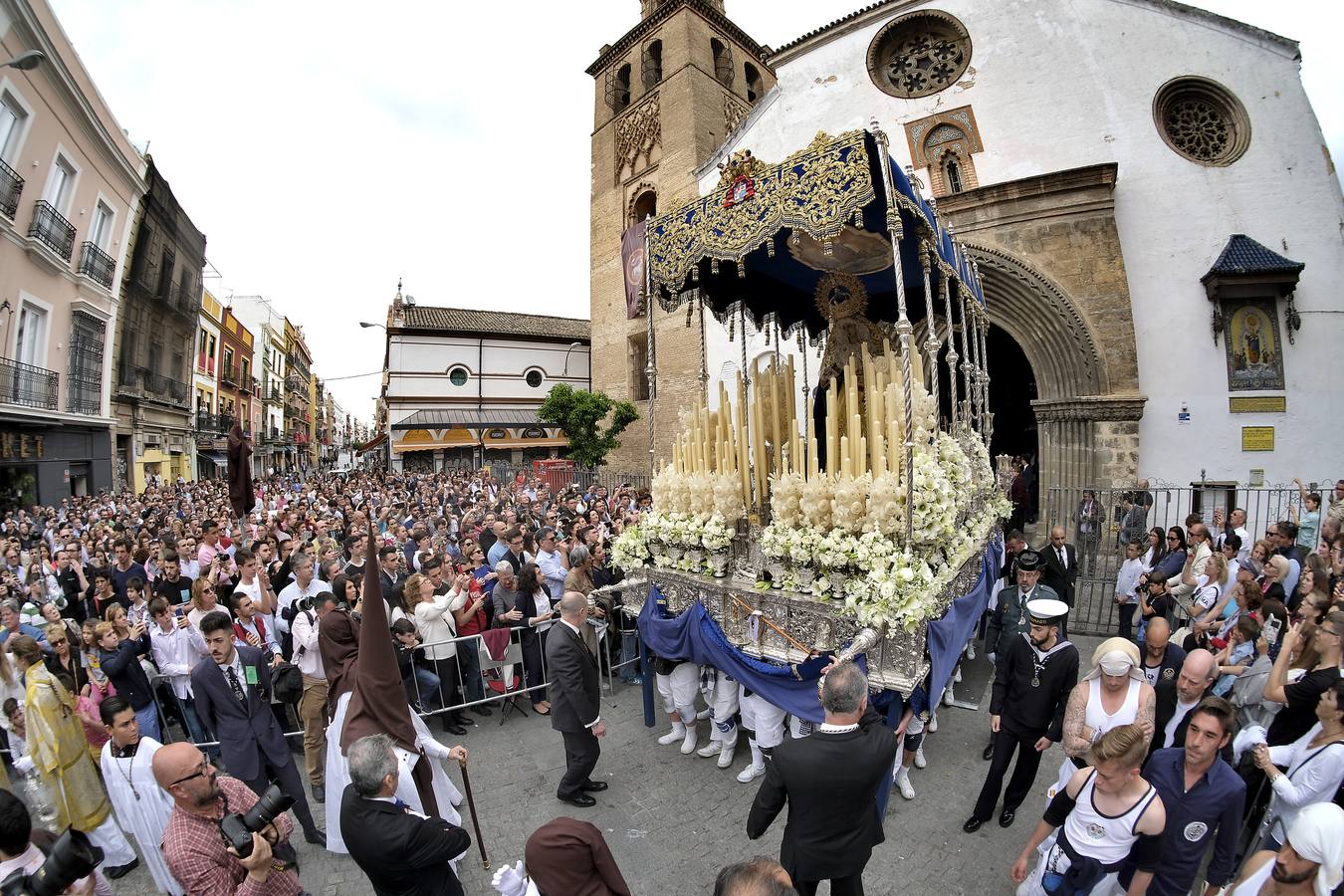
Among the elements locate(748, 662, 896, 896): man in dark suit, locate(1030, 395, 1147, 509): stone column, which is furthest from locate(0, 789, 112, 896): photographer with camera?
locate(1030, 395, 1147, 509): stone column

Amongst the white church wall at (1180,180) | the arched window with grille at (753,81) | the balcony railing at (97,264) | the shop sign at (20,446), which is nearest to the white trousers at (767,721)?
the white church wall at (1180,180)

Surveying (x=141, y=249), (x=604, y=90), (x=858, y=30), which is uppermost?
(x=604, y=90)

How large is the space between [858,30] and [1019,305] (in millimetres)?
7813

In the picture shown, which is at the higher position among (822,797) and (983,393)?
(983,393)

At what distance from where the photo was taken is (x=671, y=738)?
551cm

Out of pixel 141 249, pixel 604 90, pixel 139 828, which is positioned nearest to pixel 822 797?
pixel 139 828

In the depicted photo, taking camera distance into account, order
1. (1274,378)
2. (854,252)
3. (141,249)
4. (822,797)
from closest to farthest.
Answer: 1. (822,797)
2. (854,252)
3. (1274,378)
4. (141,249)

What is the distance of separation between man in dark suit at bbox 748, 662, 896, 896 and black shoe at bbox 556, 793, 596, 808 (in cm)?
213

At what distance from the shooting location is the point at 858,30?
48.0ft

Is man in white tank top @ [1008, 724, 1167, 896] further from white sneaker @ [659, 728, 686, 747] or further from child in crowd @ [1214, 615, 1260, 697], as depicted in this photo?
white sneaker @ [659, 728, 686, 747]

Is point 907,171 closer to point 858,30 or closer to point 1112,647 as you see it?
point 1112,647

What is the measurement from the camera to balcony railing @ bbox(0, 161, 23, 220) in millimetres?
13162

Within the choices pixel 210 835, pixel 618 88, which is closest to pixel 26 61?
pixel 210 835

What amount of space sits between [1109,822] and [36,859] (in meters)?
4.54
